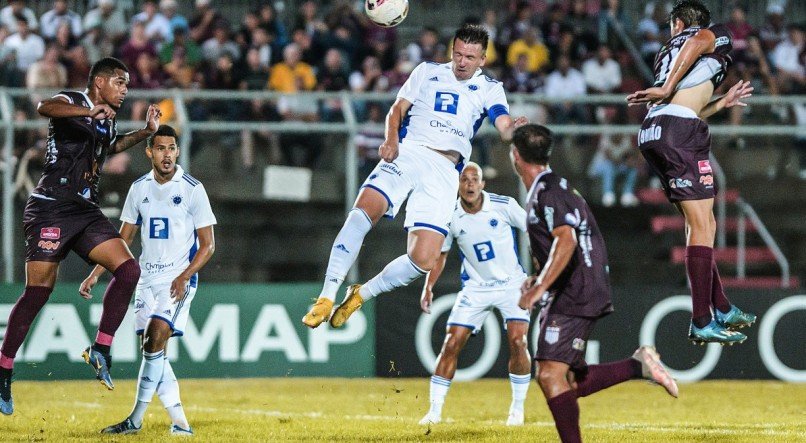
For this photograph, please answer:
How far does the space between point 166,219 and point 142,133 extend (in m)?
0.74

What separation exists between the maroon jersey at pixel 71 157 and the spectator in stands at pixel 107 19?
27.5ft

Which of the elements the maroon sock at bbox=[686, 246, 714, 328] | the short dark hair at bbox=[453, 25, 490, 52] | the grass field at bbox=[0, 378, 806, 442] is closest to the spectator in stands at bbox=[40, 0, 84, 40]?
the grass field at bbox=[0, 378, 806, 442]

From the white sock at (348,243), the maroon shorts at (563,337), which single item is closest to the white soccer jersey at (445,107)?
the white sock at (348,243)

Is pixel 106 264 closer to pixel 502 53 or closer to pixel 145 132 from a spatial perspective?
pixel 145 132

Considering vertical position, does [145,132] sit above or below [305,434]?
above

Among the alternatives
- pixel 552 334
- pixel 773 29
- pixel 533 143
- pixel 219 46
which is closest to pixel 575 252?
pixel 552 334

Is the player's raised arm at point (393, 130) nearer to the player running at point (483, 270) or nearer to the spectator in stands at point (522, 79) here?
the player running at point (483, 270)

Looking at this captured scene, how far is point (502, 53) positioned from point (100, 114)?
10.6m

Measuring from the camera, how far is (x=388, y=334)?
53.6ft

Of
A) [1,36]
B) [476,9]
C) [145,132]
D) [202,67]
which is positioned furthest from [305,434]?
[476,9]

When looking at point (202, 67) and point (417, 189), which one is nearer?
point (417, 189)

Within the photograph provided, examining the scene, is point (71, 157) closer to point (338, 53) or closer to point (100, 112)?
point (100, 112)

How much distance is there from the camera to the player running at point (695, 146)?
10.3 meters

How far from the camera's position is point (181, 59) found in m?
18.0
